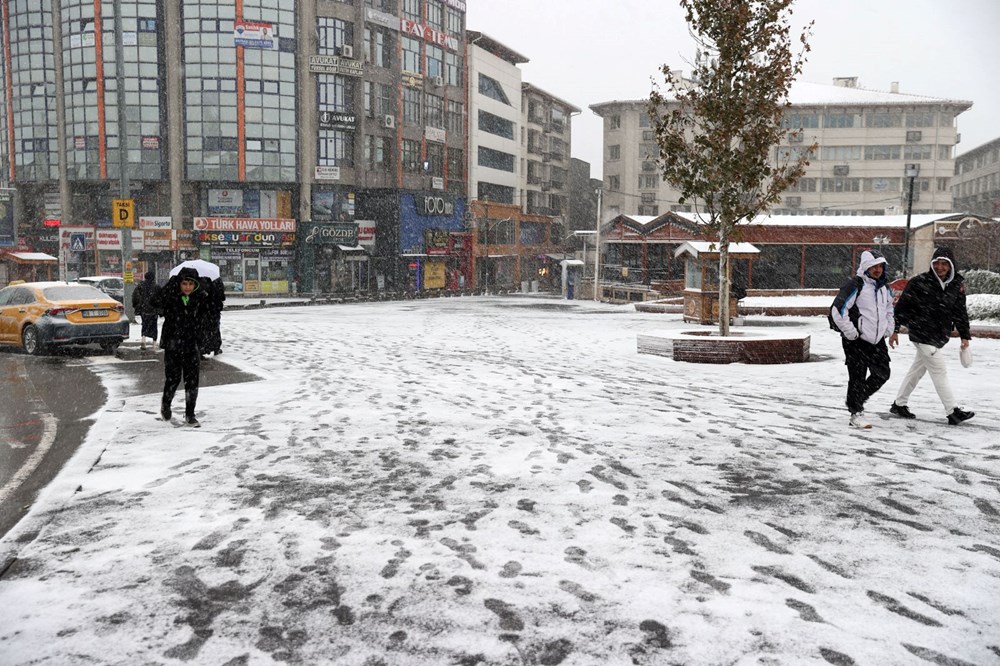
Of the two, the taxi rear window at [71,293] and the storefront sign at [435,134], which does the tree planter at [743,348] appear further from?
the storefront sign at [435,134]

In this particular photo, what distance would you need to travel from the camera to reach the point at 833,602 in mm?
3736

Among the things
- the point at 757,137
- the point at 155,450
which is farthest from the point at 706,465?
the point at 757,137

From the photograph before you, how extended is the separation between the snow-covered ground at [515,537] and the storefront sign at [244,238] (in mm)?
38850

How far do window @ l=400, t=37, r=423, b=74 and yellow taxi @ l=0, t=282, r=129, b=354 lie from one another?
132 feet

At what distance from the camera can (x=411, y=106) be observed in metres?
52.6

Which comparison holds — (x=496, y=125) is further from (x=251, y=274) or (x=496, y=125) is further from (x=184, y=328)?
(x=184, y=328)

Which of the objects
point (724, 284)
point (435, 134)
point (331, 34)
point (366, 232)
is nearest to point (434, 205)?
point (435, 134)

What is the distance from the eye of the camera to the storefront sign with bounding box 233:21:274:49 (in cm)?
4466

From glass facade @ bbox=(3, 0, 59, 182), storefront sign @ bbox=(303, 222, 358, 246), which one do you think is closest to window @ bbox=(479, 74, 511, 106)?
storefront sign @ bbox=(303, 222, 358, 246)

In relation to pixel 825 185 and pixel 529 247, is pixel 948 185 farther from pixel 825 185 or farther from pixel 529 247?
pixel 529 247

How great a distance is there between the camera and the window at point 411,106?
52000mm

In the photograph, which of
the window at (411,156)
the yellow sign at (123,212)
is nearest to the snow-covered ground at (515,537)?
the yellow sign at (123,212)

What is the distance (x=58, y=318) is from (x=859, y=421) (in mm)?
13094

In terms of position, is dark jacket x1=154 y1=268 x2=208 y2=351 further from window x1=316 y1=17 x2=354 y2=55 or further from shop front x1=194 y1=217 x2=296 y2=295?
window x1=316 y1=17 x2=354 y2=55
